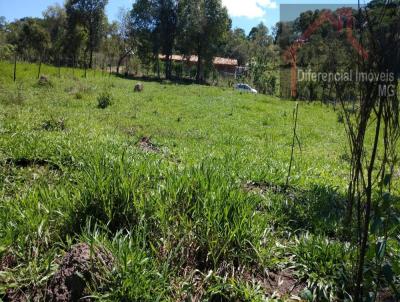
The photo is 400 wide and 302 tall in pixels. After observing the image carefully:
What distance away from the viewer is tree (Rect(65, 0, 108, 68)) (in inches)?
1839

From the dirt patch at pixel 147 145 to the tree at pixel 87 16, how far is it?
4266 centimetres

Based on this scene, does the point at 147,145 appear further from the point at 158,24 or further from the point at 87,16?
the point at 87,16

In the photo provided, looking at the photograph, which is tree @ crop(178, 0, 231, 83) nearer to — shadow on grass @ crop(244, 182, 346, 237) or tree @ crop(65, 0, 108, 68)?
tree @ crop(65, 0, 108, 68)

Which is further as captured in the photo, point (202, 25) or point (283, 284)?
point (202, 25)

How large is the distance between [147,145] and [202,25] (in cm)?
3900

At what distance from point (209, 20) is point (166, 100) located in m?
29.2

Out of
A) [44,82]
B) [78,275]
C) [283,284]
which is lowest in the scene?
[283,284]

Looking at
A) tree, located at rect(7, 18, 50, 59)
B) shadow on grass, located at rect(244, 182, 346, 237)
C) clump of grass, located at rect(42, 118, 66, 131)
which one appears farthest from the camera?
tree, located at rect(7, 18, 50, 59)

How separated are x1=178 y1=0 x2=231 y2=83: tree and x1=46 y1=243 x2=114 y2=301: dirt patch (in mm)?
43520

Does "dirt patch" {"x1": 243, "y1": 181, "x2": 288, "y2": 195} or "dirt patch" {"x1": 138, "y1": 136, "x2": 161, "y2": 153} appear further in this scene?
"dirt patch" {"x1": 138, "y1": 136, "x2": 161, "y2": 153}

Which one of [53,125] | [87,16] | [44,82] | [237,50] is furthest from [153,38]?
[53,125]

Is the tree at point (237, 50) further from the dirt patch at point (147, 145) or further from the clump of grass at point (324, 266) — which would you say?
the clump of grass at point (324, 266)

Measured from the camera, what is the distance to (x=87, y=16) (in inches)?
1865

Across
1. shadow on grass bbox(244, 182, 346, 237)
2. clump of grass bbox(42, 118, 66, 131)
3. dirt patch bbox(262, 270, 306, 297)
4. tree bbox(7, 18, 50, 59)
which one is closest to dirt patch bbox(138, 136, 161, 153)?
clump of grass bbox(42, 118, 66, 131)
